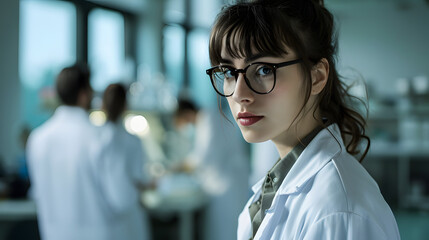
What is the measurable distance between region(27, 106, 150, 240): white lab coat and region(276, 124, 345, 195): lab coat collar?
1.51 metres

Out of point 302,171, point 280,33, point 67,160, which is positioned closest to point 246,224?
point 302,171

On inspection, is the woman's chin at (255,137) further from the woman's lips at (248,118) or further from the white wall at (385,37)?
the white wall at (385,37)

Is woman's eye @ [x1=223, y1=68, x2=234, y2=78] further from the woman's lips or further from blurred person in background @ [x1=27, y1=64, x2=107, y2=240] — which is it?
blurred person in background @ [x1=27, y1=64, x2=107, y2=240]

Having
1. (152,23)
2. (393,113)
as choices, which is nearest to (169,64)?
(152,23)

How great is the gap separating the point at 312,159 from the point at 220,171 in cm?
245

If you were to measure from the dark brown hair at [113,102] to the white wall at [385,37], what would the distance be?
6.63ft

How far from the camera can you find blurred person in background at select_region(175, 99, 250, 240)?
318cm

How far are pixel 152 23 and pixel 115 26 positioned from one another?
0.46 metres

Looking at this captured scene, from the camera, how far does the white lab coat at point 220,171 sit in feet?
10.4

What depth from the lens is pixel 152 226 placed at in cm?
364

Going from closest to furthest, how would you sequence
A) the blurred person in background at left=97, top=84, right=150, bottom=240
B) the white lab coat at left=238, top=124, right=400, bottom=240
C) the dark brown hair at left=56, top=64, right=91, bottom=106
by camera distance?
the white lab coat at left=238, top=124, right=400, bottom=240
the dark brown hair at left=56, top=64, right=91, bottom=106
the blurred person in background at left=97, top=84, right=150, bottom=240

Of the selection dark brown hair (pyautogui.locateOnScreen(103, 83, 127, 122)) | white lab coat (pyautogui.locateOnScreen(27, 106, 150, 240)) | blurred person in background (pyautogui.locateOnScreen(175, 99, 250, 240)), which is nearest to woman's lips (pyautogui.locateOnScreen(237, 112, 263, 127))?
white lab coat (pyautogui.locateOnScreen(27, 106, 150, 240))

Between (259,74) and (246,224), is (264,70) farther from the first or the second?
(246,224)

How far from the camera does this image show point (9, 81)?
2.85 m
